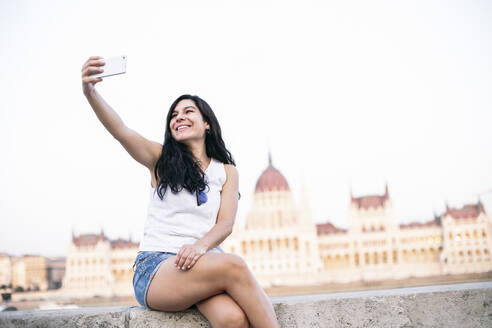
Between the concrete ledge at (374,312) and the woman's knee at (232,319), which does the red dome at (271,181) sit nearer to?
the concrete ledge at (374,312)

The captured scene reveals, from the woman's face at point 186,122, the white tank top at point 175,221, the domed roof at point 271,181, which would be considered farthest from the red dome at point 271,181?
the white tank top at point 175,221

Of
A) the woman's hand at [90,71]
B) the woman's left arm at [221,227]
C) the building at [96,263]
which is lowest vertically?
the building at [96,263]

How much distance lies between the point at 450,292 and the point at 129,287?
147 ft

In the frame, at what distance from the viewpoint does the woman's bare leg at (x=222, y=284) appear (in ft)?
6.01

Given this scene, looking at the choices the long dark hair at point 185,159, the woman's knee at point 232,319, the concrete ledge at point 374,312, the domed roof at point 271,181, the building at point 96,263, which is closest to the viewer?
the woman's knee at point 232,319

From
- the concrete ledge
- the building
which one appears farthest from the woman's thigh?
the building

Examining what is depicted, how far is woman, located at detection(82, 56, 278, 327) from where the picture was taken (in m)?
1.84

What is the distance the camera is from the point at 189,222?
2092 mm

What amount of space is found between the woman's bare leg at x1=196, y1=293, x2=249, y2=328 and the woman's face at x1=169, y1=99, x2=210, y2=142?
2.75ft

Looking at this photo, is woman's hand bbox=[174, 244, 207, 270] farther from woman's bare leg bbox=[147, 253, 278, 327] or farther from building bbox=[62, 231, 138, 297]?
building bbox=[62, 231, 138, 297]

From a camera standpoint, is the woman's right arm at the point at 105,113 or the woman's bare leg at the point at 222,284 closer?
the woman's bare leg at the point at 222,284

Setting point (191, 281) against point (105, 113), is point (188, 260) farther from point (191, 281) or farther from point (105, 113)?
point (105, 113)

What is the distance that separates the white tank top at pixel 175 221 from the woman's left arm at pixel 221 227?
0.07 metres

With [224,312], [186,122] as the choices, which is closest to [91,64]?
[186,122]
